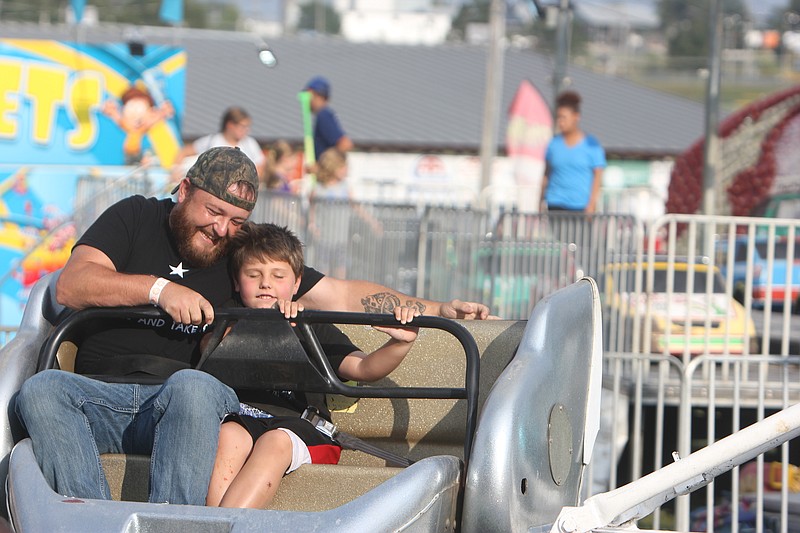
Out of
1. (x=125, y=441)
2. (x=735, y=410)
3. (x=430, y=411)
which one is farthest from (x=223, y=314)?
(x=735, y=410)

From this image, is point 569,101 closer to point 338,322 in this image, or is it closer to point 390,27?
point 338,322

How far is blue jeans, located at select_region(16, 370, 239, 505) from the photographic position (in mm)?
3420

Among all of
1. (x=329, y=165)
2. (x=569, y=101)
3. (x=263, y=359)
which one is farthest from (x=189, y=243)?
(x=329, y=165)

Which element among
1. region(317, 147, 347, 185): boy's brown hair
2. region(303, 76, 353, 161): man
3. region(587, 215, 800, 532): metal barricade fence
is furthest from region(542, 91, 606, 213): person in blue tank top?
region(303, 76, 353, 161): man

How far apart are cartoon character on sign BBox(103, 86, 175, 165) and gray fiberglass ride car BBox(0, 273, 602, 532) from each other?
29.9 feet

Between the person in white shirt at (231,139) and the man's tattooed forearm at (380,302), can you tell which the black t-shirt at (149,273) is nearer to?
the man's tattooed forearm at (380,302)

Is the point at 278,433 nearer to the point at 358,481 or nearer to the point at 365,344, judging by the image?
the point at 358,481

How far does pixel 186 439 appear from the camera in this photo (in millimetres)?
3432

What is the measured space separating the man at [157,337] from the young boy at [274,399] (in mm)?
82

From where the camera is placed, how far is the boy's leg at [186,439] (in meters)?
3.41

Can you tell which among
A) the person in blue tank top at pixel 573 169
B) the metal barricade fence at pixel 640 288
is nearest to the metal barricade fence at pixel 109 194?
the metal barricade fence at pixel 640 288

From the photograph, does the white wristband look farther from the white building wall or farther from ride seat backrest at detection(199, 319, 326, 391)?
the white building wall

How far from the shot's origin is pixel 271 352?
12.4 feet

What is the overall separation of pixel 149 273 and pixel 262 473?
103 centimetres
